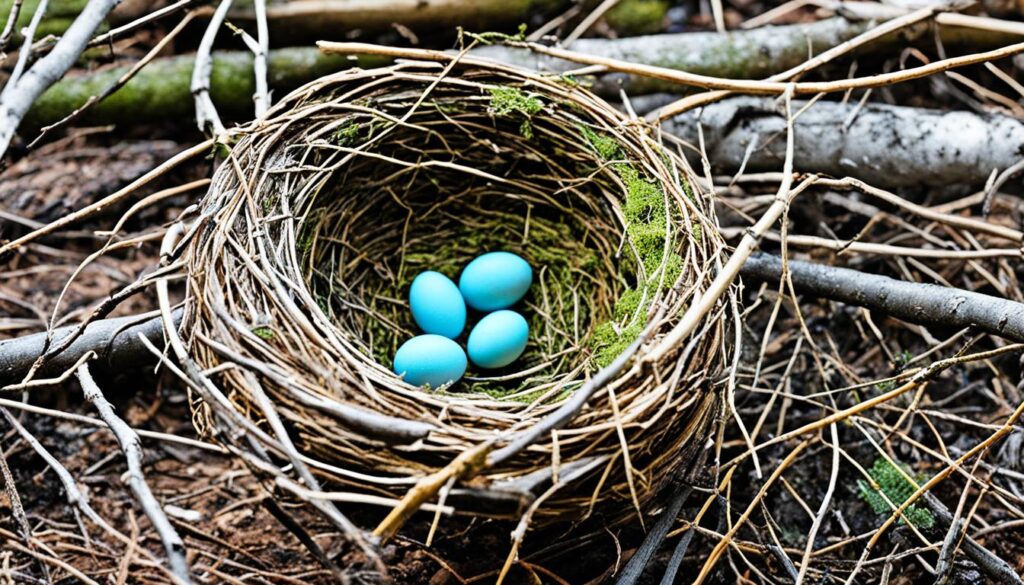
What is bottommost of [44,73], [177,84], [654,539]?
[654,539]

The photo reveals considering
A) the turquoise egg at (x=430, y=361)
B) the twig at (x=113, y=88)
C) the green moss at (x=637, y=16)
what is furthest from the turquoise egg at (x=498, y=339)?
the green moss at (x=637, y=16)

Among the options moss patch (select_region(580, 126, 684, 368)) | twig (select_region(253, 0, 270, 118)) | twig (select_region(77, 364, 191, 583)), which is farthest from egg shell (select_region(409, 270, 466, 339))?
twig (select_region(77, 364, 191, 583))

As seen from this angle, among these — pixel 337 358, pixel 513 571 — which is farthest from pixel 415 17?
pixel 513 571

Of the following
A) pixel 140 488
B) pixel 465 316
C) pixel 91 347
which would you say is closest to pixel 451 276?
pixel 465 316

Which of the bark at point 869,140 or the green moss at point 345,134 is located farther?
the bark at point 869,140

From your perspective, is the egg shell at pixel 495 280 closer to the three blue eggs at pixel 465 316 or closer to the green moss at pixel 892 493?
the three blue eggs at pixel 465 316

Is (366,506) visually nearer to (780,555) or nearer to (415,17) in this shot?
(780,555)

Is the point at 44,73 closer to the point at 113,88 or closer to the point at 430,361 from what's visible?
the point at 113,88
